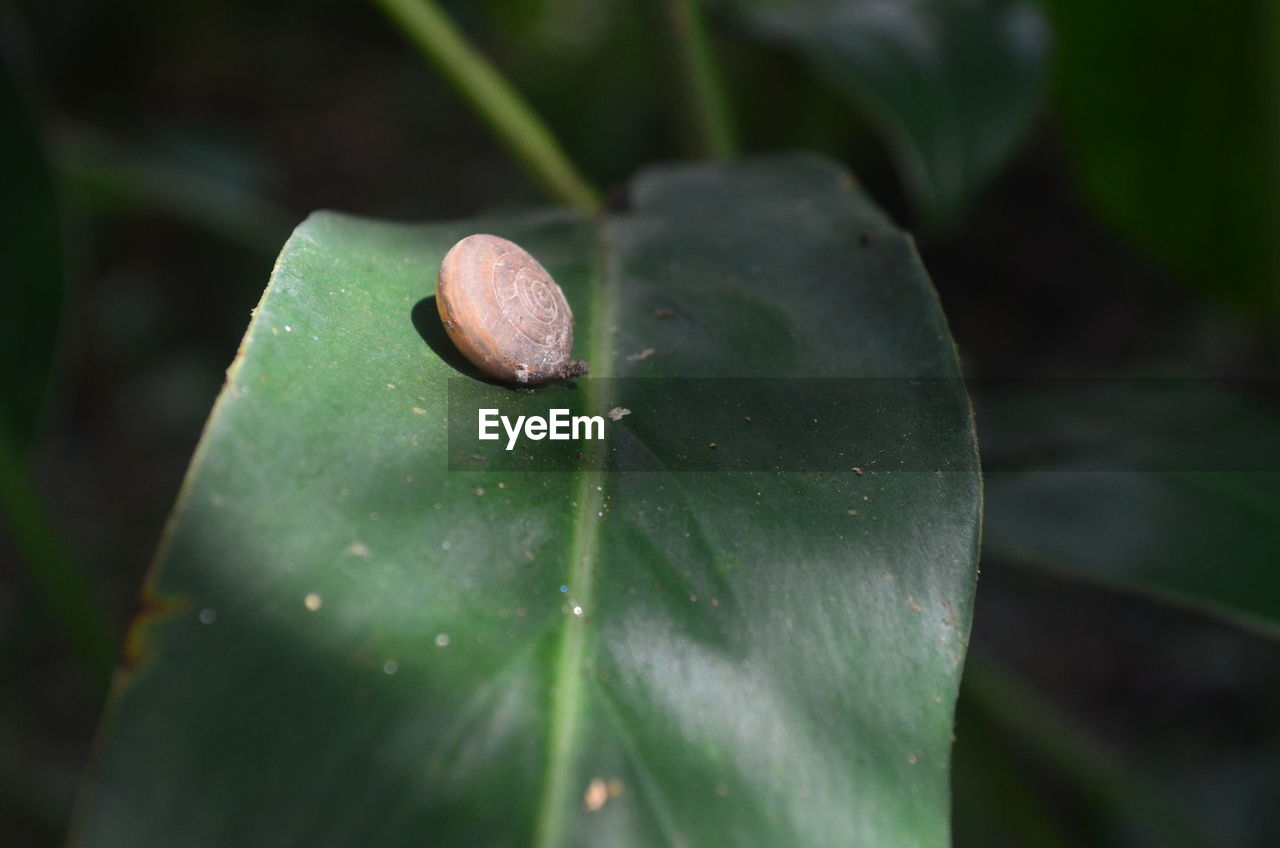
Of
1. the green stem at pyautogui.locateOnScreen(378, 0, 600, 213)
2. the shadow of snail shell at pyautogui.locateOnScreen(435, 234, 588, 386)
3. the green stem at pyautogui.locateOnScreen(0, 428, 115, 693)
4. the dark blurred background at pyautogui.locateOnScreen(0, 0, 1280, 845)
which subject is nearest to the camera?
the shadow of snail shell at pyautogui.locateOnScreen(435, 234, 588, 386)

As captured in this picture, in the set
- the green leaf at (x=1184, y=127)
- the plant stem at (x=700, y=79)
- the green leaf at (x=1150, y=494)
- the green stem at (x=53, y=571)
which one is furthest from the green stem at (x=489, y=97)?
the green leaf at (x=1184, y=127)

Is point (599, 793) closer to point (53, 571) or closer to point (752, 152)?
point (53, 571)

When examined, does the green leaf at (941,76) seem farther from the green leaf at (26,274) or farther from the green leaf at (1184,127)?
the green leaf at (26,274)

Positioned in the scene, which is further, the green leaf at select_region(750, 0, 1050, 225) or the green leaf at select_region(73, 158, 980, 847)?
the green leaf at select_region(750, 0, 1050, 225)

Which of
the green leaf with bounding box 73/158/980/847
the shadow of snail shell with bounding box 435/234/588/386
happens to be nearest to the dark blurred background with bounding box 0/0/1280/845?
the green leaf with bounding box 73/158/980/847

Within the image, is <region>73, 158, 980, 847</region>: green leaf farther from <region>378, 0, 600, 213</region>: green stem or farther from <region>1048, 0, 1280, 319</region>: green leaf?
<region>1048, 0, 1280, 319</region>: green leaf

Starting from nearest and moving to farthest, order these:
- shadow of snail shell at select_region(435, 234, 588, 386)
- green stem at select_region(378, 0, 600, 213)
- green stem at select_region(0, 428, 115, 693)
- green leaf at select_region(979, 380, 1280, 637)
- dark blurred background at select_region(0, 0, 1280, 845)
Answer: shadow of snail shell at select_region(435, 234, 588, 386) → green leaf at select_region(979, 380, 1280, 637) → green stem at select_region(378, 0, 600, 213) → green stem at select_region(0, 428, 115, 693) → dark blurred background at select_region(0, 0, 1280, 845)

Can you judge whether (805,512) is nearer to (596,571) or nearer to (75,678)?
(596,571)
